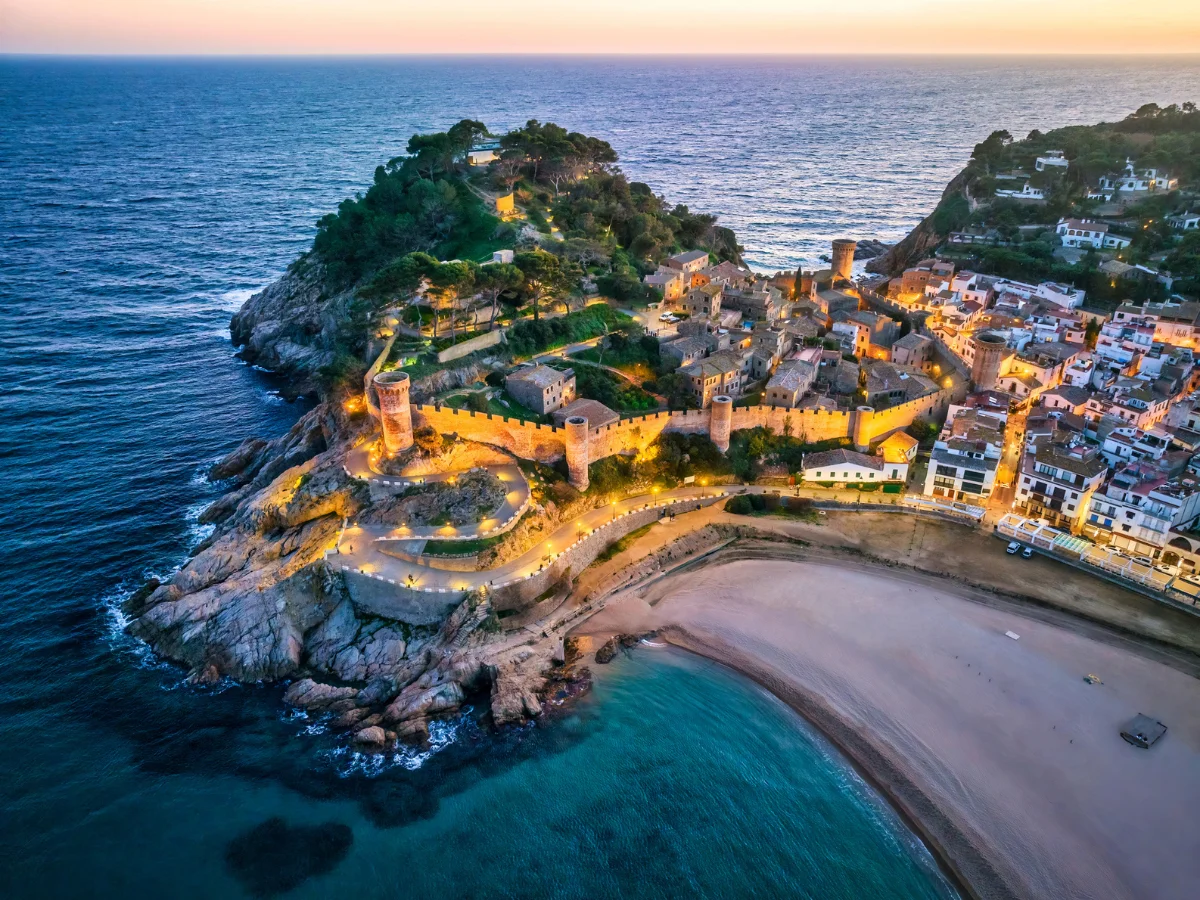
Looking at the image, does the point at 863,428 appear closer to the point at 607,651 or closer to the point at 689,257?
the point at 607,651

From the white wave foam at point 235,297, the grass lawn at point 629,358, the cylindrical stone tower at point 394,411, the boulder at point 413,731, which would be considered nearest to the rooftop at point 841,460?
the grass lawn at point 629,358

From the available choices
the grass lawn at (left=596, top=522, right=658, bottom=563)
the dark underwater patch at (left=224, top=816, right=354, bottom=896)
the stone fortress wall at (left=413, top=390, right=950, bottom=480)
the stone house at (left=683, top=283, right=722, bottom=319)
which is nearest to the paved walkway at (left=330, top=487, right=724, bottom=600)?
the grass lawn at (left=596, top=522, right=658, bottom=563)

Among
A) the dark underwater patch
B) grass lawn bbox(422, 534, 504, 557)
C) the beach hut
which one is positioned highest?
grass lawn bbox(422, 534, 504, 557)

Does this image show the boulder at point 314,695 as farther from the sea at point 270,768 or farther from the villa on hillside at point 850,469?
the villa on hillside at point 850,469

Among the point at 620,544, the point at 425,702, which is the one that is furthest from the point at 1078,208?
the point at 425,702

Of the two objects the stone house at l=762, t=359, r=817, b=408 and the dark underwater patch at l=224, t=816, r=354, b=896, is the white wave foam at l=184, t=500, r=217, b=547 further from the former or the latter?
the stone house at l=762, t=359, r=817, b=408

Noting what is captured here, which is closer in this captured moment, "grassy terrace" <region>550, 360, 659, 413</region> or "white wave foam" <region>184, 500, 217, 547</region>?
"white wave foam" <region>184, 500, 217, 547</region>
